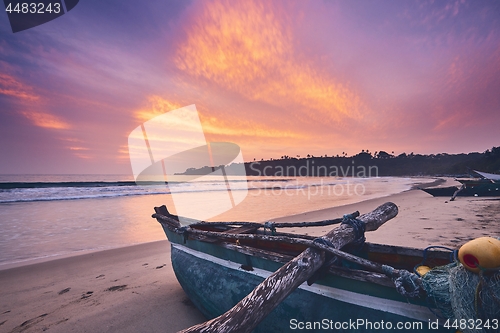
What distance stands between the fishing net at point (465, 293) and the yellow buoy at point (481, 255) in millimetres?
63

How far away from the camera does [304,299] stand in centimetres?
243

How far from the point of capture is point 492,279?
4.64 ft

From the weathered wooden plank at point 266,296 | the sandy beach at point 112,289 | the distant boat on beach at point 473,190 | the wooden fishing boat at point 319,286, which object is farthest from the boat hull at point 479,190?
the weathered wooden plank at point 266,296

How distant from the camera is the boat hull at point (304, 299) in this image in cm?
191

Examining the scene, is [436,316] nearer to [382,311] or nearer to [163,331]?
[382,311]

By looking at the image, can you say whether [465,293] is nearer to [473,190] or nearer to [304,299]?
[304,299]

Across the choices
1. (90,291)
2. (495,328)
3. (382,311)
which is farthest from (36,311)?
(495,328)

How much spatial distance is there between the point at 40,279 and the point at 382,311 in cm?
719

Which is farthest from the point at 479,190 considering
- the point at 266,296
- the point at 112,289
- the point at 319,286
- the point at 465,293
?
the point at 112,289

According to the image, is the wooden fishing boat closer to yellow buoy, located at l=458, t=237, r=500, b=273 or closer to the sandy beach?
yellow buoy, located at l=458, t=237, r=500, b=273

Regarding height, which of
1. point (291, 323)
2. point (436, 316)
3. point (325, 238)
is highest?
point (325, 238)

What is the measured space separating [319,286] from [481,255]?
4.58 feet

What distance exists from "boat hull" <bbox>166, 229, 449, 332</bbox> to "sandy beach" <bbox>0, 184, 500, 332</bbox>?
2.62ft

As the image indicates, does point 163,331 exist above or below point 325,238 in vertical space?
below
